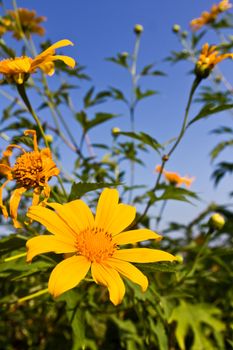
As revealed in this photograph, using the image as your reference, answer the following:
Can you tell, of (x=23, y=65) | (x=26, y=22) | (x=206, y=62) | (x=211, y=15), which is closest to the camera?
(x=23, y=65)

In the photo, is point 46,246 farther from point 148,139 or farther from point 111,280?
point 148,139

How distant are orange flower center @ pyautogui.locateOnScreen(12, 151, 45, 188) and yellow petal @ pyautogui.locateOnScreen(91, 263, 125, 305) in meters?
0.30

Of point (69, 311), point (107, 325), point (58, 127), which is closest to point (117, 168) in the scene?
point (58, 127)

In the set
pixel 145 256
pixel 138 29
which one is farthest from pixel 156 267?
pixel 138 29

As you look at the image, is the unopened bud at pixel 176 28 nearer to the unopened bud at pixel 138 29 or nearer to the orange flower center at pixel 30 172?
the unopened bud at pixel 138 29

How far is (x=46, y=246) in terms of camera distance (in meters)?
0.79

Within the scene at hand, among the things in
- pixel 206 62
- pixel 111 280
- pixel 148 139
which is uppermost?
pixel 206 62

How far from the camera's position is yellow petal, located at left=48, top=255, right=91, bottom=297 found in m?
0.71

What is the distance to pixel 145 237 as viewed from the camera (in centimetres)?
91

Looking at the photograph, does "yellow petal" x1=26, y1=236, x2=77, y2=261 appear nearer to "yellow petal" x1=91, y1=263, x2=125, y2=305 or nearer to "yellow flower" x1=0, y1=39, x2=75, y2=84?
"yellow petal" x1=91, y1=263, x2=125, y2=305

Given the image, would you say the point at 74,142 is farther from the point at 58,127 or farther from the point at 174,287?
the point at 174,287

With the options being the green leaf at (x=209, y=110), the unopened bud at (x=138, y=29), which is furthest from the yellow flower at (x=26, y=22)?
the green leaf at (x=209, y=110)

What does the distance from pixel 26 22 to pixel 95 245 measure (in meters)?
2.28

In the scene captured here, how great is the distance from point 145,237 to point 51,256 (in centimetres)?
26
